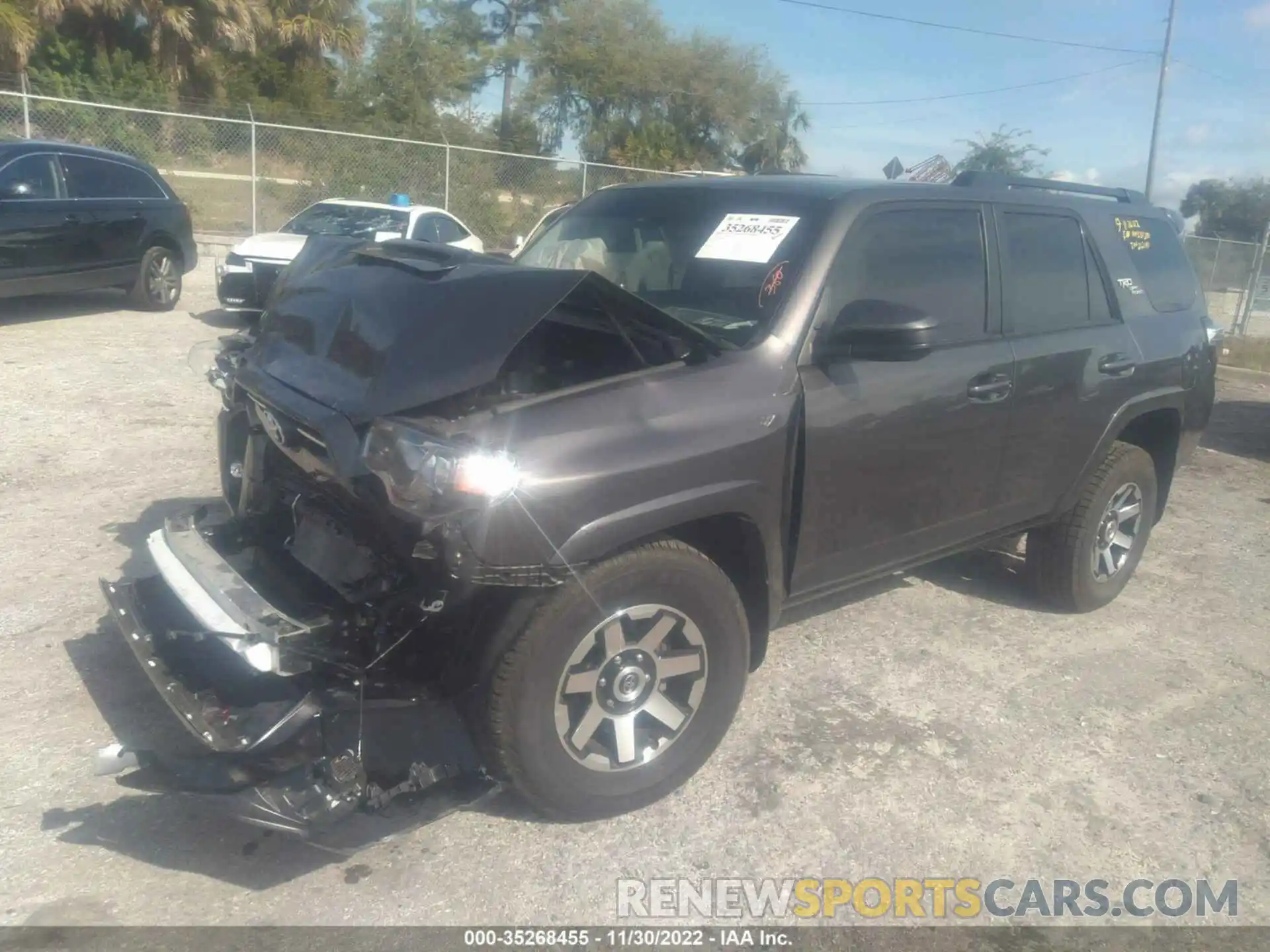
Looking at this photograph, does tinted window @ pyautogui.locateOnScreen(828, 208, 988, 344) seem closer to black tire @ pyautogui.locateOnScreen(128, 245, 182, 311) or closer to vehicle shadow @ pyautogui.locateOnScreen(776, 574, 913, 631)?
vehicle shadow @ pyautogui.locateOnScreen(776, 574, 913, 631)

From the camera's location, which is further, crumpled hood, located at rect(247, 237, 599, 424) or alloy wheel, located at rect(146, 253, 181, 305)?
alloy wheel, located at rect(146, 253, 181, 305)

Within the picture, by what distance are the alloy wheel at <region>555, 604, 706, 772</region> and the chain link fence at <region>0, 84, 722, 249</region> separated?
15.0 metres

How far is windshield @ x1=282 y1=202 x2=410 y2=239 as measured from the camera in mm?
12523

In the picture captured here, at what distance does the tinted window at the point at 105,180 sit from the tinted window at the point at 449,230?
10.6 feet

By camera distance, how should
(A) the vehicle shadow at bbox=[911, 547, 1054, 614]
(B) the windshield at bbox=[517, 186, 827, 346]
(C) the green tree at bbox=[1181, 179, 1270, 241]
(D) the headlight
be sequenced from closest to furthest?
(D) the headlight, (B) the windshield at bbox=[517, 186, 827, 346], (A) the vehicle shadow at bbox=[911, 547, 1054, 614], (C) the green tree at bbox=[1181, 179, 1270, 241]

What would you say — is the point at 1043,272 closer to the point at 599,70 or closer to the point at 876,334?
the point at 876,334

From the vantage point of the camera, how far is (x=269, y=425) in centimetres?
325

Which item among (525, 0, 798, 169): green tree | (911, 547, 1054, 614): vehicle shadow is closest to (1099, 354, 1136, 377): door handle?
(911, 547, 1054, 614): vehicle shadow

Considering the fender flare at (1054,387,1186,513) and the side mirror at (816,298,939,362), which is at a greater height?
the side mirror at (816,298,939,362)

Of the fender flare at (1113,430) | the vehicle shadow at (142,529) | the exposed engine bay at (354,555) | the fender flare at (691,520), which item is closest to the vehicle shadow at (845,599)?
the fender flare at (1113,430)

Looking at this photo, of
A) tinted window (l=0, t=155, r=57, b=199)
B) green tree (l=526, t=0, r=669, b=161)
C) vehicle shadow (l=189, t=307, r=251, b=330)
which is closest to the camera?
tinted window (l=0, t=155, r=57, b=199)

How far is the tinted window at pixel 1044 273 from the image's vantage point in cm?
424

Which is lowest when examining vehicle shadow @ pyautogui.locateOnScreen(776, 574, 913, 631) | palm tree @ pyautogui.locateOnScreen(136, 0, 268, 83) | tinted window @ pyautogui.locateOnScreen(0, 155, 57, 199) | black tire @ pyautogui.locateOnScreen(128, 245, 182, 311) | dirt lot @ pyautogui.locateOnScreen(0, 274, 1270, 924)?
dirt lot @ pyautogui.locateOnScreen(0, 274, 1270, 924)

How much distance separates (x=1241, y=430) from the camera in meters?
10.2
